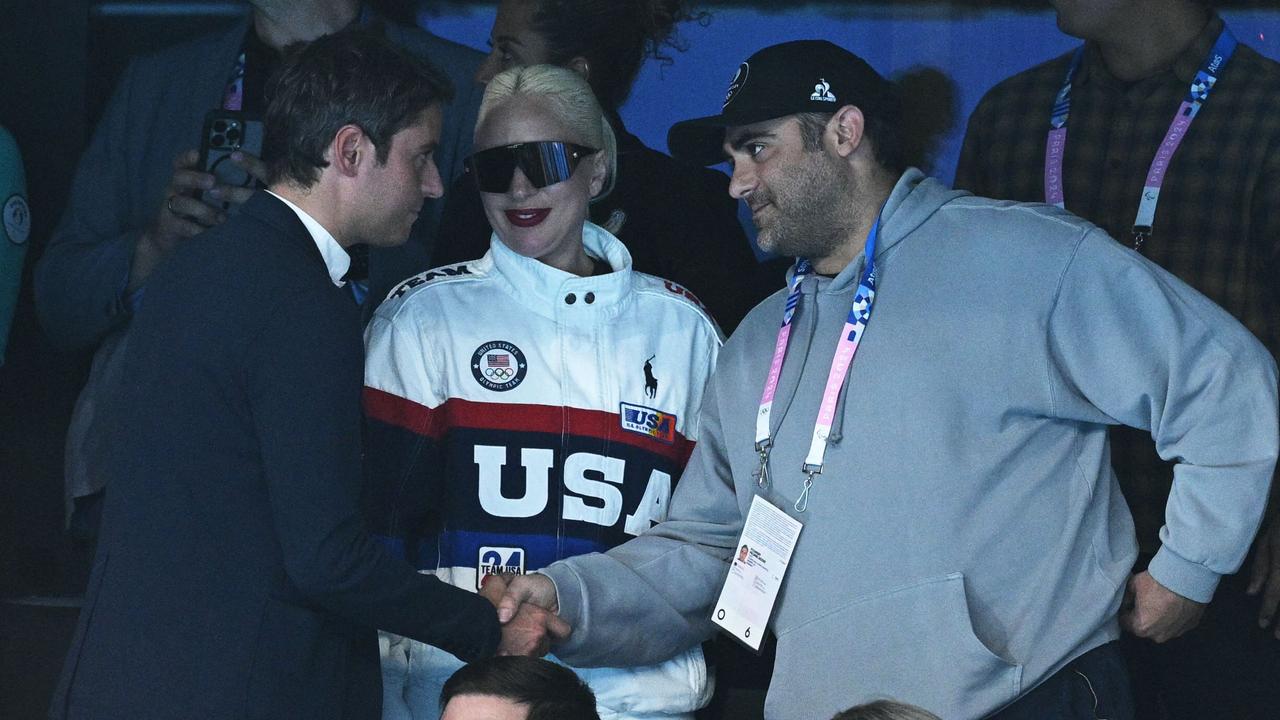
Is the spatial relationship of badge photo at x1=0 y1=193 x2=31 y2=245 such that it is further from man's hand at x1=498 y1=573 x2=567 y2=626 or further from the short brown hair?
man's hand at x1=498 y1=573 x2=567 y2=626

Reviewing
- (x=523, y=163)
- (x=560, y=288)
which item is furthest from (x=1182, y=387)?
(x=523, y=163)

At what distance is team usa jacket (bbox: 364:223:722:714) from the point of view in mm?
2871

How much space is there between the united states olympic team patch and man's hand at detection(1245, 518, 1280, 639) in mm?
1569

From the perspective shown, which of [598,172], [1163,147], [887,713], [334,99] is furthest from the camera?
[1163,147]

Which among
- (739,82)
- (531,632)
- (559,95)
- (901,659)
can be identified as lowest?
(531,632)

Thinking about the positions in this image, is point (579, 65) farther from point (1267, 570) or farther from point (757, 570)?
point (1267, 570)

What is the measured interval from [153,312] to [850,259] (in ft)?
4.02

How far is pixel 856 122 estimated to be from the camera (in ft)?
9.46

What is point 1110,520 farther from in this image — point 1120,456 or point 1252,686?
point 1252,686

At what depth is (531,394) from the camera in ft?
9.59

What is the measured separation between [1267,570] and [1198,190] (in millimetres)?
805

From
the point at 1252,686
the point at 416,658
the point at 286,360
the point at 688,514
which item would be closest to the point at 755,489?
the point at 688,514

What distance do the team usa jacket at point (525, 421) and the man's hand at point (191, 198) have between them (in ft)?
1.56

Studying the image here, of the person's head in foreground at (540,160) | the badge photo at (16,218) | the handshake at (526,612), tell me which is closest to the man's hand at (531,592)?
the handshake at (526,612)
